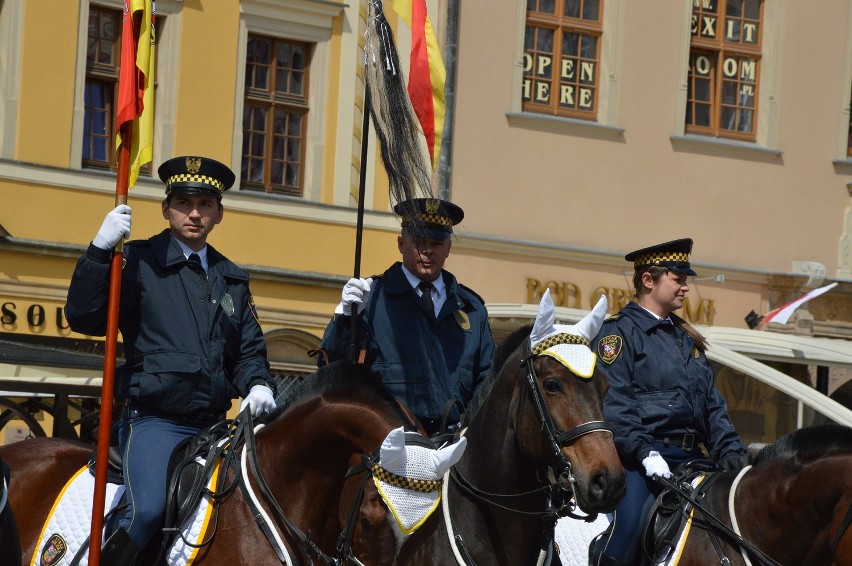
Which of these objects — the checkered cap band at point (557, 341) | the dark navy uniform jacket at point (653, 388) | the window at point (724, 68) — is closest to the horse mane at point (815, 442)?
the dark navy uniform jacket at point (653, 388)

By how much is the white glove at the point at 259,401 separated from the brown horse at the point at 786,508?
1.96m

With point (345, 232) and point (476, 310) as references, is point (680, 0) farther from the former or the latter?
point (476, 310)

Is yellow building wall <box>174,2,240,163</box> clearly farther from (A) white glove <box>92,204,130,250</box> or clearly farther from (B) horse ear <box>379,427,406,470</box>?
(B) horse ear <box>379,427,406,470</box>

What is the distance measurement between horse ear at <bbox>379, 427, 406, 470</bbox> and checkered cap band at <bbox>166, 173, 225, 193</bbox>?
165cm

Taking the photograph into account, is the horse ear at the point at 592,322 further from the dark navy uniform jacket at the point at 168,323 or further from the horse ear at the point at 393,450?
the dark navy uniform jacket at the point at 168,323

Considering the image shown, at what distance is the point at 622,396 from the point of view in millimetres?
7105

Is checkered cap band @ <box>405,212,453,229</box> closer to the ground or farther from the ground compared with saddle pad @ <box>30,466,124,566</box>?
farther from the ground

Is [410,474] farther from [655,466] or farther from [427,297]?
[427,297]

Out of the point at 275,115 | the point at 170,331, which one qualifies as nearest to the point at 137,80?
the point at 170,331

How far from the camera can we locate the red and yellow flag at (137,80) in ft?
21.7

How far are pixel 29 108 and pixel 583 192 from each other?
7380mm

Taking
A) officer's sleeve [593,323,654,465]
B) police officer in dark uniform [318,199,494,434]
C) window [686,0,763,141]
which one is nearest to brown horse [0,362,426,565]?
police officer in dark uniform [318,199,494,434]

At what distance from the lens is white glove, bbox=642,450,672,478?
6879mm

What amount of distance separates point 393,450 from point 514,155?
14639 mm
